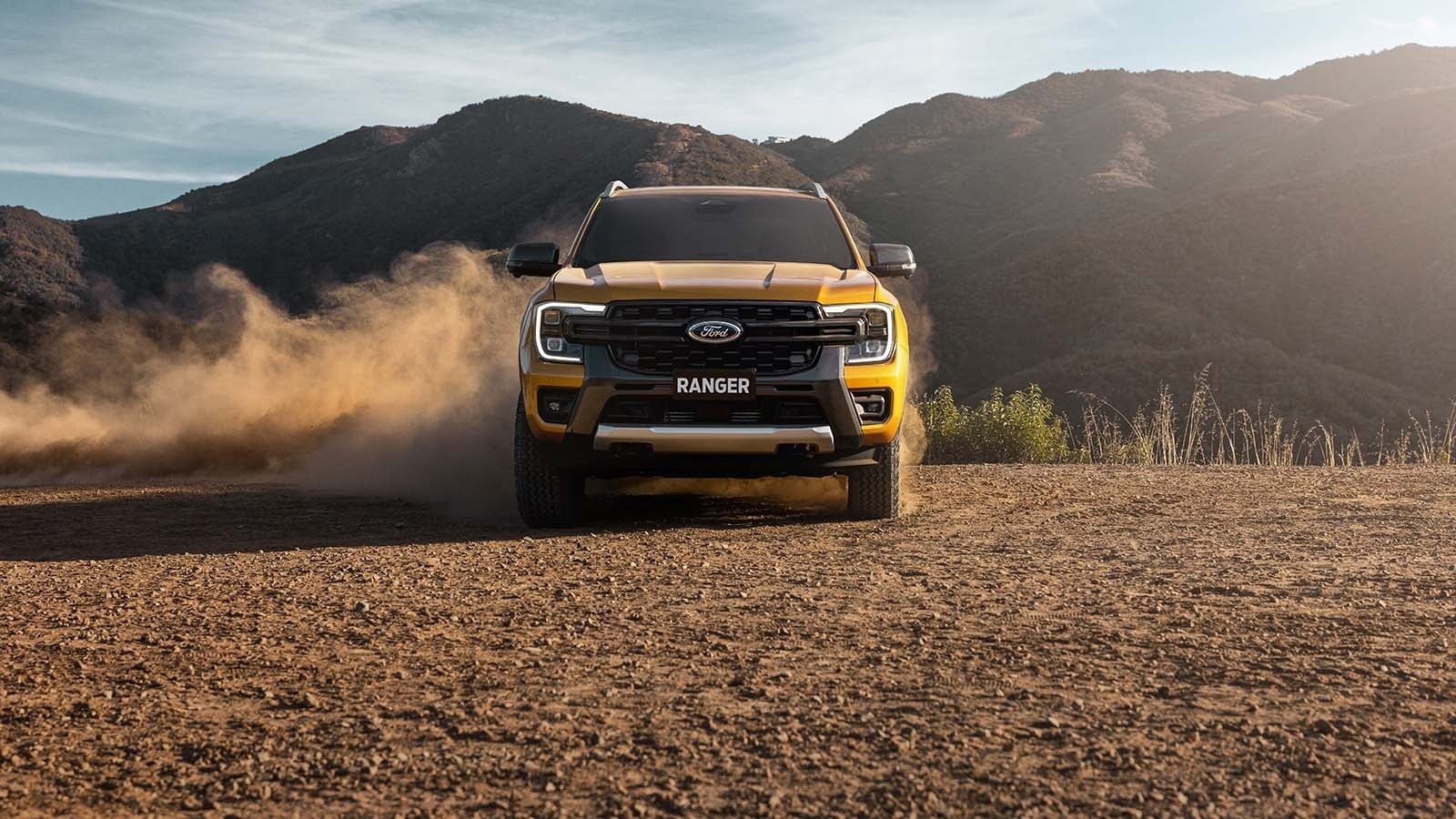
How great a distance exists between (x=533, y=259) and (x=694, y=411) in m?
1.77

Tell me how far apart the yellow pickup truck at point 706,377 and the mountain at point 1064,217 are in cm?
1525

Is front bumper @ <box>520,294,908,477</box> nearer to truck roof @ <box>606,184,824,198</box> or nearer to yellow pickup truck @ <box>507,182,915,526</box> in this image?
yellow pickup truck @ <box>507,182,915,526</box>

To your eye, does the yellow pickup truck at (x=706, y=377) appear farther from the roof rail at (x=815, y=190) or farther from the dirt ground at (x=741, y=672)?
the roof rail at (x=815, y=190)

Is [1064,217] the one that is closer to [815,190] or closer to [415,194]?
[415,194]

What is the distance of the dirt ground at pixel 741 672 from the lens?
3148 mm

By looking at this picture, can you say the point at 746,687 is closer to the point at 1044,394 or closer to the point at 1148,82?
the point at 1044,394

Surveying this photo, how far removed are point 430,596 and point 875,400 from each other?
2.97 m

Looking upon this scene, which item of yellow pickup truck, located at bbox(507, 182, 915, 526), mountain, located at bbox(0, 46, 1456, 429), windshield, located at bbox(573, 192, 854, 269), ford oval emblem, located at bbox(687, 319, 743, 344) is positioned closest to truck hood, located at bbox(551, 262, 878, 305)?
yellow pickup truck, located at bbox(507, 182, 915, 526)

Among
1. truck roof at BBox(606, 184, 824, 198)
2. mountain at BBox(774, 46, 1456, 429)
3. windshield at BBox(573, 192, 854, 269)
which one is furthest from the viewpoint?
mountain at BBox(774, 46, 1456, 429)

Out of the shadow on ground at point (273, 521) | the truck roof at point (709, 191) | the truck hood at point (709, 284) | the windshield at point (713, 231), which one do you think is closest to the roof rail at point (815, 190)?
the truck roof at point (709, 191)

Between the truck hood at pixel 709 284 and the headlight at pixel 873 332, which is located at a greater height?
the truck hood at pixel 709 284

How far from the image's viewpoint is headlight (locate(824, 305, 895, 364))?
24.6ft

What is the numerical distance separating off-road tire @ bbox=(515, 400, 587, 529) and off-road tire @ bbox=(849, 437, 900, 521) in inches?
67.5

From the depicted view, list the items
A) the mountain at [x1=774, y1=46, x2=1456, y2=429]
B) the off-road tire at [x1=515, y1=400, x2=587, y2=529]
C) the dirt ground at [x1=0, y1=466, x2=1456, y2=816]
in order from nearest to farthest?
1. the dirt ground at [x1=0, y1=466, x2=1456, y2=816]
2. the off-road tire at [x1=515, y1=400, x2=587, y2=529]
3. the mountain at [x1=774, y1=46, x2=1456, y2=429]
